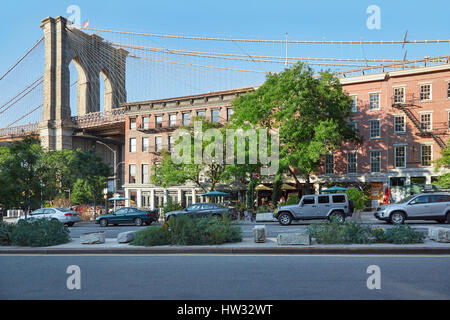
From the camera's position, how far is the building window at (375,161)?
3547cm

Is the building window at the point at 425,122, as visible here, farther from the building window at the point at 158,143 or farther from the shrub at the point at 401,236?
the building window at the point at 158,143

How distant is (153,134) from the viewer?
4681cm

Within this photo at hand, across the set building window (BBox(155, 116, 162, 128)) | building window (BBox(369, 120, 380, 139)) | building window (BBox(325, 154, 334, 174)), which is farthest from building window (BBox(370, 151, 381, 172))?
building window (BBox(155, 116, 162, 128))

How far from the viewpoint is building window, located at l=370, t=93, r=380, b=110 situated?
3591 cm

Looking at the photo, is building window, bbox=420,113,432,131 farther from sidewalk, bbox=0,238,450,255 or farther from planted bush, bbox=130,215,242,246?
planted bush, bbox=130,215,242,246

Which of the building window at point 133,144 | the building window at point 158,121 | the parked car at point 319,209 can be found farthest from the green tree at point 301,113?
the building window at point 133,144

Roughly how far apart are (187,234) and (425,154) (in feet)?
97.8

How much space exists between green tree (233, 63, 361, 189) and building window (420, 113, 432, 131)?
265 inches

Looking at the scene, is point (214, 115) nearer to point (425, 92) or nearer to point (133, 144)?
point (133, 144)

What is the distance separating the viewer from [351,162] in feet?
119

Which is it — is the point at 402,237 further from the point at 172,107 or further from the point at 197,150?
the point at 172,107
